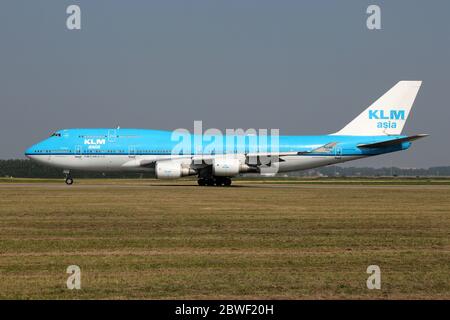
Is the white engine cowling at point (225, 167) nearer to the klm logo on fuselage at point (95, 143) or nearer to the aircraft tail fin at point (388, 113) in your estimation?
the klm logo on fuselage at point (95, 143)

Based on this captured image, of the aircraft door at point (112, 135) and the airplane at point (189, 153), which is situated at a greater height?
the aircraft door at point (112, 135)

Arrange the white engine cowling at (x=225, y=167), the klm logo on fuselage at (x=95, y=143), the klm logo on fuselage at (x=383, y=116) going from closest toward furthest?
the white engine cowling at (x=225, y=167), the klm logo on fuselage at (x=95, y=143), the klm logo on fuselage at (x=383, y=116)

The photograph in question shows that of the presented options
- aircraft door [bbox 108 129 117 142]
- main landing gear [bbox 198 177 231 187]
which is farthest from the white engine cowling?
aircraft door [bbox 108 129 117 142]

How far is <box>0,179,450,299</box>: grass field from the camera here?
34.5 ft

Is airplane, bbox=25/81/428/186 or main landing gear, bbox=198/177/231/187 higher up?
airplane, bbox=25/81/428/186

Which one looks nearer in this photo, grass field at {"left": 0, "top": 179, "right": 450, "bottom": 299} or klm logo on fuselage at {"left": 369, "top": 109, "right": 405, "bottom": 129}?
grass field at {"left": 0, "top": 179, "right": 450, "bottom": 299}

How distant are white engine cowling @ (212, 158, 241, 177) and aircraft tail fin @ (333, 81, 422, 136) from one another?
39.8 feet

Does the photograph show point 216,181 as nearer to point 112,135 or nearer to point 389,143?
point 112,135

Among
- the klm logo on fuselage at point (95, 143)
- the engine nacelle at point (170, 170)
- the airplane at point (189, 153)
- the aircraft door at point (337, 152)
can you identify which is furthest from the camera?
the aircraft door at point (337, 152)

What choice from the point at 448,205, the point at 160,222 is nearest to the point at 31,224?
the point at 160,222

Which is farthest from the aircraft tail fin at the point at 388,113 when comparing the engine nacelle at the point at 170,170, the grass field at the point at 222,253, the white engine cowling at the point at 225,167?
the grass field at the point at 222,253

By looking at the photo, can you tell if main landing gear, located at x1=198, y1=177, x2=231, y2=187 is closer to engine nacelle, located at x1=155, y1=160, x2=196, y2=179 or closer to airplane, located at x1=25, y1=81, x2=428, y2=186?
airplane, located at x1=25, y1=81, x2=428, y2=186

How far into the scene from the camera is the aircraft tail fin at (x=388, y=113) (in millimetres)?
56781
